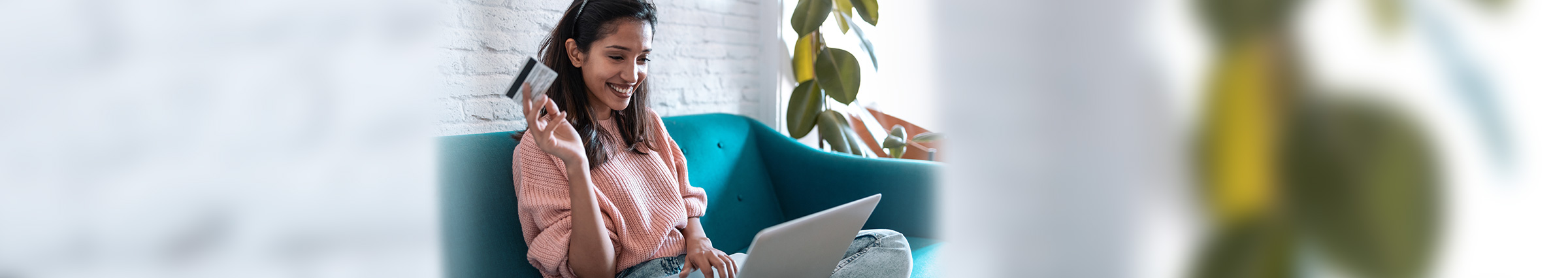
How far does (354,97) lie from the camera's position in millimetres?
197

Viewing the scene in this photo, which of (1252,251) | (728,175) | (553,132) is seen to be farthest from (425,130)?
(728,175)

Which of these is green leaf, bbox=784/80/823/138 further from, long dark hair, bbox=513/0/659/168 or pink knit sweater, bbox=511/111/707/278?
long dark hair, bbox=513/0/659/168

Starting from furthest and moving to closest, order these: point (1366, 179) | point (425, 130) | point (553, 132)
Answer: point (553, 132) < point (425, 130) < point (1366, 179)

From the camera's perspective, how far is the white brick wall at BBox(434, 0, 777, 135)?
1.69 m

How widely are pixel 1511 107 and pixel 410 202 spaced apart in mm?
216

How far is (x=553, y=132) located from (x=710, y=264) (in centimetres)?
39

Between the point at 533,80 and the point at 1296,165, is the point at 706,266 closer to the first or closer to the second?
the point at 533,80

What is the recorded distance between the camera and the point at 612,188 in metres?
1.52

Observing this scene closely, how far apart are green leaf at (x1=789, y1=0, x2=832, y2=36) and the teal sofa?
286 millimetres

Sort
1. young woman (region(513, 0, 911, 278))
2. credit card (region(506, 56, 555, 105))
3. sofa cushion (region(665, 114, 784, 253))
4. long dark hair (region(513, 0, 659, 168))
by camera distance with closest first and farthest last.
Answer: credit card (region(506, 56, 555, 105)) → young woman (region(513, 0, 911, 278)) → long dark hair (region(513, 0, 659, 168)) → sofa cushion (region(665, 114, 784, 253))

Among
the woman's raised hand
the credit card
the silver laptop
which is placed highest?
the credit card

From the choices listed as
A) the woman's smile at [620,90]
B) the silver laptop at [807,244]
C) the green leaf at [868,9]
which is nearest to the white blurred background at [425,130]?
the silver laptop at [807,244]

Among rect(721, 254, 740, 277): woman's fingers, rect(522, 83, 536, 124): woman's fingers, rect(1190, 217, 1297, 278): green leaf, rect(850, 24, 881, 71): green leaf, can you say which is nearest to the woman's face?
rect(721, 254, 740, 277): woman's fingers

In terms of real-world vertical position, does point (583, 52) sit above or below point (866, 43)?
below
